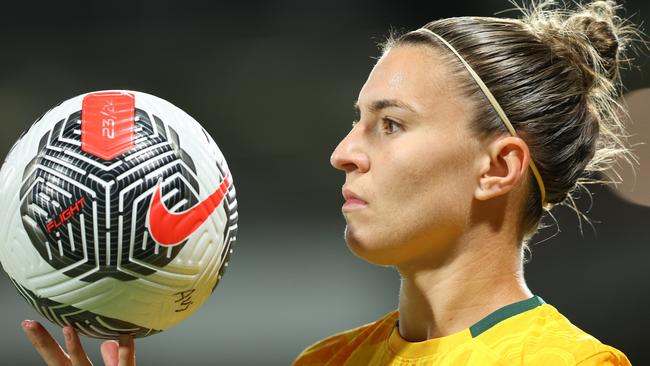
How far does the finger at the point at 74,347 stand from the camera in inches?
66.0

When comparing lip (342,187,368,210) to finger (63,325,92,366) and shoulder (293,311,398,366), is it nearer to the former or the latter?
shoulder (293,311,398,366)

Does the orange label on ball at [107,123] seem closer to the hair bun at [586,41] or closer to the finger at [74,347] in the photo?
the finger at [74,347]

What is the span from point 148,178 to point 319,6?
14.6 ft

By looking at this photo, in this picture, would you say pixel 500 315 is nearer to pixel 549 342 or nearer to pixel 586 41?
pixel 549 342

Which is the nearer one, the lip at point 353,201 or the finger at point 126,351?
the finger at point 126,351

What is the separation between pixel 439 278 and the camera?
2.00 metres

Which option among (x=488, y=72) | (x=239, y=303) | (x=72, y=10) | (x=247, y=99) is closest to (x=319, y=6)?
(x=247, y=99)

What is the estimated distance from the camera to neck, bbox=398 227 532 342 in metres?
1.97

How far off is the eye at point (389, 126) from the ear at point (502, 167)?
216mm

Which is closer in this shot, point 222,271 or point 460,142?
point 222,271

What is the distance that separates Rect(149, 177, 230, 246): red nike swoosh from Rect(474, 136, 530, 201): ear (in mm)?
649

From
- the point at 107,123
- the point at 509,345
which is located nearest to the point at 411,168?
the point at 509,345

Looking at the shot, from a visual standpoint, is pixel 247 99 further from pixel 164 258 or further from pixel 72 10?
pixel 164 258

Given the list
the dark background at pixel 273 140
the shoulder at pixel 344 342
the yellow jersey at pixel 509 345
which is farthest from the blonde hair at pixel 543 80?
the dark background at pixel 273 140
